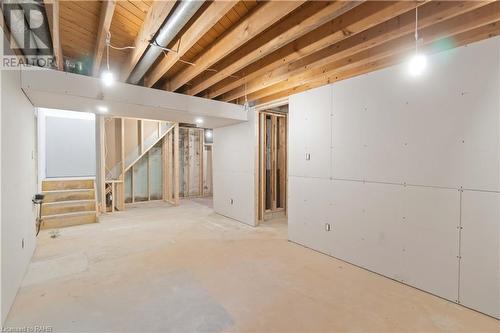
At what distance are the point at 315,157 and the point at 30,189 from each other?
12.9ft

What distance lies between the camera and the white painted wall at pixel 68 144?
7.16 m

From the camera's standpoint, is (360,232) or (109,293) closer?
(109,293)

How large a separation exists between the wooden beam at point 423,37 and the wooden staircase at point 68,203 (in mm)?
4984

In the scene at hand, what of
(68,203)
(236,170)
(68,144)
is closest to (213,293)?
(236,170)

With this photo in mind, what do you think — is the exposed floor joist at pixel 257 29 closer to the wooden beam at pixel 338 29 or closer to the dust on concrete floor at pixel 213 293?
the wooden beam at pixel 338 29

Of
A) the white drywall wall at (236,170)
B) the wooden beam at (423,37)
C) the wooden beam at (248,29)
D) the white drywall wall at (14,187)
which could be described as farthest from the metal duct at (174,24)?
the white drywall wall at (236,170)

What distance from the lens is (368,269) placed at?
9.35 feet

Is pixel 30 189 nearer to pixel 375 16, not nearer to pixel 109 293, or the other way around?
pixel 109 293

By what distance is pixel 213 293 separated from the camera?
235cm

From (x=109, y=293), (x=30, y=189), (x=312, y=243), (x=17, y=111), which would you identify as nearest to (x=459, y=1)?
(x=312, y=243)

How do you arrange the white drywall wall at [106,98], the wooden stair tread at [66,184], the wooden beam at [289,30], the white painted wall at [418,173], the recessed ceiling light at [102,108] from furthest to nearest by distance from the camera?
the wooden stair tread at [66,184]
the recessed ceiling light at [102,108]
the white drywall wall at [106,98]
the white painted wall at [418,173]
the wooden beam at [289,30]

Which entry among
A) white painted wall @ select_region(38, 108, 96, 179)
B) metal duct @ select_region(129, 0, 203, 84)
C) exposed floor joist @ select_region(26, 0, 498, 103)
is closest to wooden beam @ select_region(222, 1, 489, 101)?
exposed floor joist @ select_region(26, 0, 498, 103)

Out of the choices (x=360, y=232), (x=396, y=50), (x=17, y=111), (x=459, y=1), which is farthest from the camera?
(x=360, y=232)

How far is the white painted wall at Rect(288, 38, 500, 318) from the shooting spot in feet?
6.73
